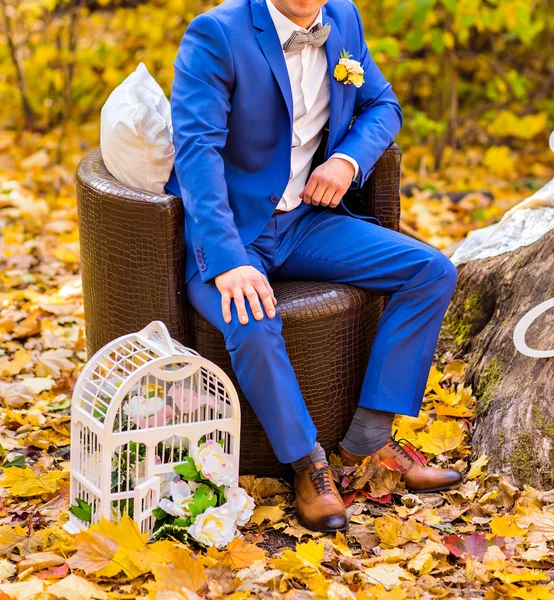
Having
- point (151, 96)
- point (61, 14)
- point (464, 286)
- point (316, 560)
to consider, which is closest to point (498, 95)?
point (61, 14)

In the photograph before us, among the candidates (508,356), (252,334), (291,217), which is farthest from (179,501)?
(508,356)

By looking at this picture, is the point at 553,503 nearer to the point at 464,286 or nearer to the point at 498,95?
the point at 464,286

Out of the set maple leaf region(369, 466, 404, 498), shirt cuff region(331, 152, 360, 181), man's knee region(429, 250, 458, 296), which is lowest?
maple leaf region(369, 466, 404, 498)

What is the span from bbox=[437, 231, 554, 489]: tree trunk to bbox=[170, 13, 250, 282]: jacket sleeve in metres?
0.91

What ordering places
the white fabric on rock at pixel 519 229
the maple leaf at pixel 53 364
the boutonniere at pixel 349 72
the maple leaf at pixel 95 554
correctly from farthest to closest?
the maple leaf at pixel 53 364, the white fabric on rock at pixel 519 229, the boutonniere at pixel 349 72, the maple leaf at pixel 95 554

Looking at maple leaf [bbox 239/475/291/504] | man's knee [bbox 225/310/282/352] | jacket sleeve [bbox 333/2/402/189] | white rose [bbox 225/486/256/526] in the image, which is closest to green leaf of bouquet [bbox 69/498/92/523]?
white rose [bbox 225/486/256/526]

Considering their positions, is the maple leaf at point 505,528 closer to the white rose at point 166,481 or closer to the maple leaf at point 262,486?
the maple leaf at point 262,486

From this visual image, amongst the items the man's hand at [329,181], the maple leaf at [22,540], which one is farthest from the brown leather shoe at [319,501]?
the man's hand at [329,181]

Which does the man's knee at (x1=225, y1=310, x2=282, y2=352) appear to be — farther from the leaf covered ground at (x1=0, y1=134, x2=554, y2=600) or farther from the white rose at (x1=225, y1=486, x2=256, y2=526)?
the leaf covered ground at (x1=0, y1=134, x2=554, y2=600)

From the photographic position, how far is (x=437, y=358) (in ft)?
10.8

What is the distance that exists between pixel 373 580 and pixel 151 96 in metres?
1.60

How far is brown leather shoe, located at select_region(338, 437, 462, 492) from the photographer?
8.43 ft

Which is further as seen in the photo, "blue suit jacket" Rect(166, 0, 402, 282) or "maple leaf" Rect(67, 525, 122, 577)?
"blue suit jacket" Rect(166, 0, 402, 282)

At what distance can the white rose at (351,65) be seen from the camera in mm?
2668
